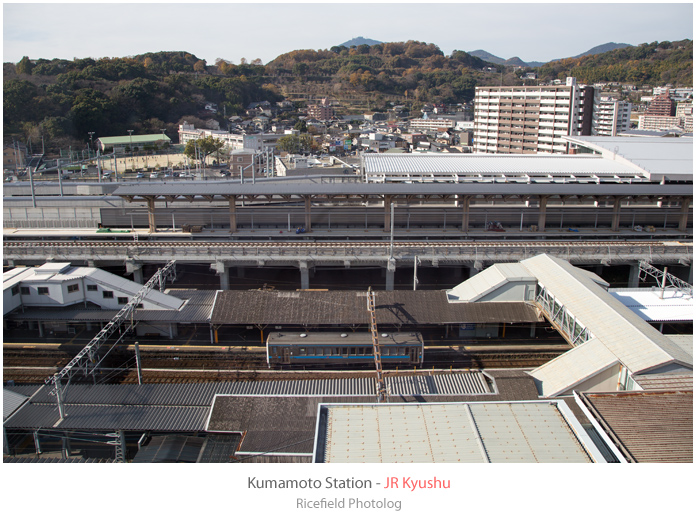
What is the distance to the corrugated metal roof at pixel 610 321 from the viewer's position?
977 centimetres

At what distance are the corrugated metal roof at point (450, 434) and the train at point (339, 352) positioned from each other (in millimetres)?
5865

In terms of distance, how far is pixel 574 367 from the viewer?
10.9 meters

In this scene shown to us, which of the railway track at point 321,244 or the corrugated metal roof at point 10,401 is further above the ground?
the railway track at point 321,244

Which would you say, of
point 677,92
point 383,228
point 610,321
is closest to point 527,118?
point 383,228

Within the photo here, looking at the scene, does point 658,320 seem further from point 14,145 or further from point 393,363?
point 14,145

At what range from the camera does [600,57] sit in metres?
114

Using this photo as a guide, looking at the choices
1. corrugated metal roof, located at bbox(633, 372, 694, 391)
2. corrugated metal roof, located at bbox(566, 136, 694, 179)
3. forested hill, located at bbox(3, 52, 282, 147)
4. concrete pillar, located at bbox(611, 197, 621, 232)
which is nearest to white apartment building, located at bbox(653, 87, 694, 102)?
corrugated metal roof, located at bbox(566, 136, 694, 179)

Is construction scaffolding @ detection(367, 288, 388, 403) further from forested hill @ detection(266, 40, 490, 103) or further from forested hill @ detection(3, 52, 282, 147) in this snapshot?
forested hill @ detection(266, 40, 490, 103)

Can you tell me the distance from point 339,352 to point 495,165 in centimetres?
1611

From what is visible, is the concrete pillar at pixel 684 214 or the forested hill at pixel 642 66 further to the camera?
the forested hill at pixel 642 66

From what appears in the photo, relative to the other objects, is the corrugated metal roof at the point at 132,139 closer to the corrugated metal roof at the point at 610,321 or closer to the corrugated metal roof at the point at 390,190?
the corrugated metal roof at the point at 390,190

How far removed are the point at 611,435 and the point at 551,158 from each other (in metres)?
22.9

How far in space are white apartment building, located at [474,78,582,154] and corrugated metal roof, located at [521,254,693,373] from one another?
35.2 metres

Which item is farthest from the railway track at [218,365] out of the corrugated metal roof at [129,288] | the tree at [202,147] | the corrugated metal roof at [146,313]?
the tree at [202,147]
